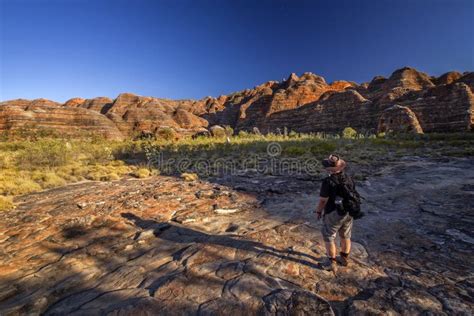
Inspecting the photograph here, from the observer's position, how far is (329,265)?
278 centimetres

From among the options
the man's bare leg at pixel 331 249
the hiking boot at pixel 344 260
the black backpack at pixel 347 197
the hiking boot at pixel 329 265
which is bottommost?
the hiking boot at pixel 329 265

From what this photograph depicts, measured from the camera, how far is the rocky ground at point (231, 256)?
2.20 m

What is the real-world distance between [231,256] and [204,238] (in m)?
0.80

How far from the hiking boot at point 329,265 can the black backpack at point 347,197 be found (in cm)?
58

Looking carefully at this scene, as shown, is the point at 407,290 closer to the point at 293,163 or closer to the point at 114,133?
the point at 293,163

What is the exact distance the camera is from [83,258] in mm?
3350

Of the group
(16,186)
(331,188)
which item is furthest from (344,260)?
(16,186)

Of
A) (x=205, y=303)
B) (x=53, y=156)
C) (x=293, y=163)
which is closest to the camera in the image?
(x=205, y=303)

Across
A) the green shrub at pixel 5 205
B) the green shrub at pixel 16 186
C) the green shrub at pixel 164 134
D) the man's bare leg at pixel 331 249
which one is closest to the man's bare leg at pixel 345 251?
the man's bare leg at pixel 331 249

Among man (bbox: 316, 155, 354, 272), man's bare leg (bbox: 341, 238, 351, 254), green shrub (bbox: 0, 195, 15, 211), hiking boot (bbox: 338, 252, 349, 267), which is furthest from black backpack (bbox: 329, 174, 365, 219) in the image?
green shrub (bbox: 0, 195, 15, 211)

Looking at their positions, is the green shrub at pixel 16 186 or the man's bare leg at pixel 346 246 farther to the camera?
the green shrub at pixel 16 186

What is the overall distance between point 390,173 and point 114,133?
144 ft

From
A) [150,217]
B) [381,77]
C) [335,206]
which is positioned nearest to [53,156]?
[150,217]

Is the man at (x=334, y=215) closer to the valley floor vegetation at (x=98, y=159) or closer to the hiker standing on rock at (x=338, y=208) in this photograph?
the hiker standing on rock at (x=338, y=208)
